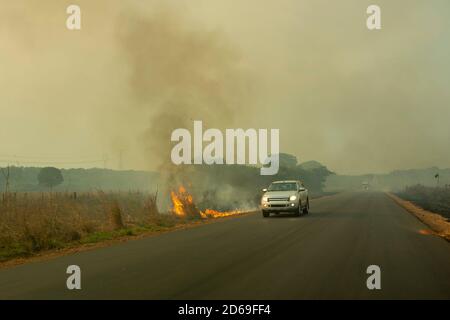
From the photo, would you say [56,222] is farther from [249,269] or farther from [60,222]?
[249,269]

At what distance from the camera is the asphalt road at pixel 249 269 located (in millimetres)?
6703

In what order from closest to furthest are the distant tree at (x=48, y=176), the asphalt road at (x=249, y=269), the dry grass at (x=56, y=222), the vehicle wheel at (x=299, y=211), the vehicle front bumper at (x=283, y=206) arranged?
1. the asphalt road at (x=249, y=269)
2. the dry grass at (x=56, y=222)
3. the vehicle front bumper at (x=283, y=206)
4. the vehicle wheel at (x=299, y=211)
5. the distant tree at (x=48, y=176)

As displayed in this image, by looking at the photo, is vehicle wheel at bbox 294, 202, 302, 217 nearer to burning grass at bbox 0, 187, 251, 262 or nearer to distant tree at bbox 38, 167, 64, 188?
burning grass at bbox 0, 187, 251, 262

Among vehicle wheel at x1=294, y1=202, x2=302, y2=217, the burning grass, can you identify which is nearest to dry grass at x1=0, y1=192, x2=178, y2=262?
the burning grass

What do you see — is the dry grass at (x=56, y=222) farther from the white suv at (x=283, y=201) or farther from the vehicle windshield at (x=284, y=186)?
the vehicle windshield at (x=284, y=186)

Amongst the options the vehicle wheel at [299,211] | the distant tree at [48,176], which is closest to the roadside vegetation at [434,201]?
the vehicle wheel at [299,211]

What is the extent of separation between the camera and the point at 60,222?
15.2 m

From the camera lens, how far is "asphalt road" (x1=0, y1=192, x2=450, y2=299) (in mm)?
6703

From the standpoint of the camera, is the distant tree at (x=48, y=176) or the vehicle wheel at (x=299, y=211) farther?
the distant tree at (x=48, y=176)

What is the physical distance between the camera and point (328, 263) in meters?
9.18

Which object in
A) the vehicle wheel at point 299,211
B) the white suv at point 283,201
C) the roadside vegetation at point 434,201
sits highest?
the white suv at point 283,201

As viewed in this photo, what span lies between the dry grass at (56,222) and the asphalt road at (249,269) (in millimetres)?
2464

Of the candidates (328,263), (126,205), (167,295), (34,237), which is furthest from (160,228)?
(167,295)
